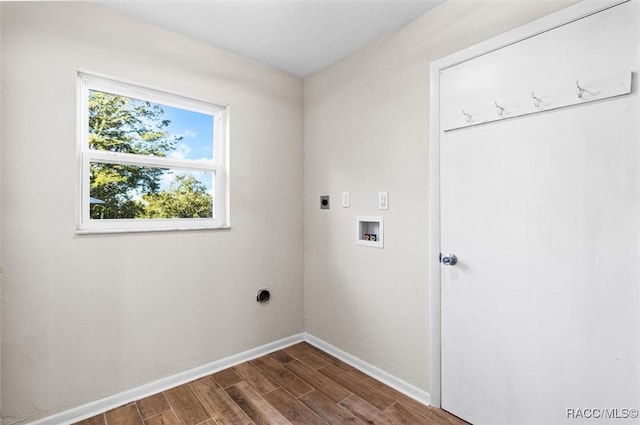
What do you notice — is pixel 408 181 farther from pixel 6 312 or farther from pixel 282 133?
pixel 6 312

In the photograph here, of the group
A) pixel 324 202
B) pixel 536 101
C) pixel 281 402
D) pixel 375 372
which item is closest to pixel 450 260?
pixel 536 101

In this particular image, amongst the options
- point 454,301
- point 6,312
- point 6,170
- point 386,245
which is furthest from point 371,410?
point 6,170

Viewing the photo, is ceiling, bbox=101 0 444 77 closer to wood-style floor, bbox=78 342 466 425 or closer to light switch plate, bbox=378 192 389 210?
light switch plate, bbox=378 192 389 210

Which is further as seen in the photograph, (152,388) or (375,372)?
(375,372)

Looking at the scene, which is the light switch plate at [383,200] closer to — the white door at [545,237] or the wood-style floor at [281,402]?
the white door at [545,237]

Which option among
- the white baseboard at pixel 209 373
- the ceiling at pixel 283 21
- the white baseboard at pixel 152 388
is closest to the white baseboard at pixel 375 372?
the white baseboard at pixel 209 373

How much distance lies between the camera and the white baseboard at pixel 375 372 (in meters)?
1.93

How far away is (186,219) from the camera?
2.25m

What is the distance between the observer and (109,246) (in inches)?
73.9

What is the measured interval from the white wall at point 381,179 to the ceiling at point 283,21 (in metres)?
0.15

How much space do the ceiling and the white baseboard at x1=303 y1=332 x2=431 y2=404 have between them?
2.37 meters

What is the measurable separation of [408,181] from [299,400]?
157 cm

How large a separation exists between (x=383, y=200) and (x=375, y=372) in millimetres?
1240

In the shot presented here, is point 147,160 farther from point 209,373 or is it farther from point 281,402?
point 281,402
